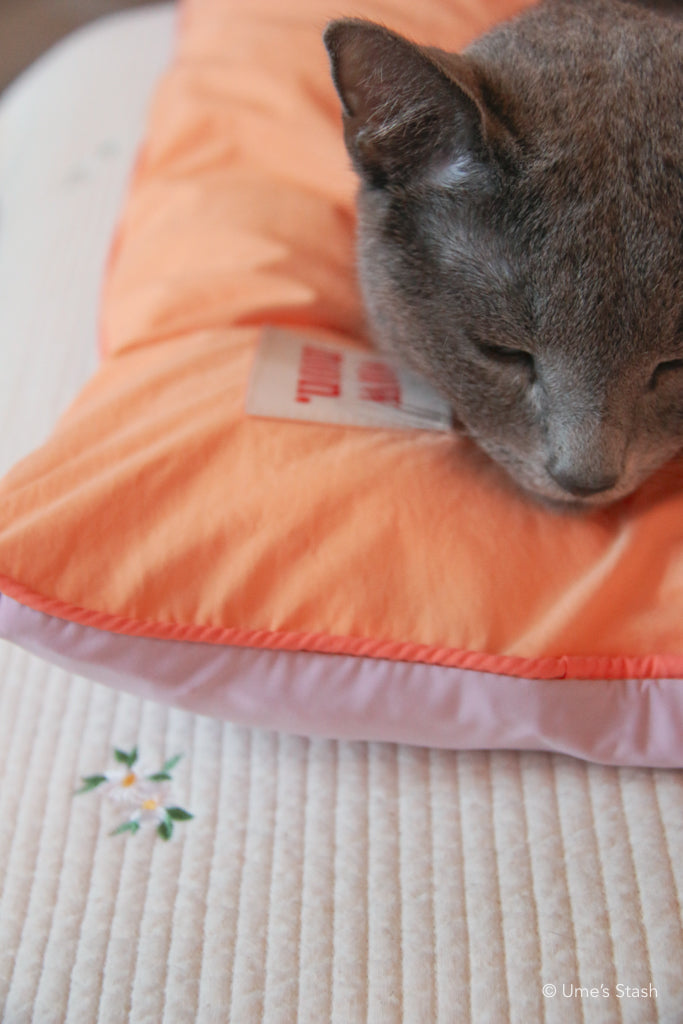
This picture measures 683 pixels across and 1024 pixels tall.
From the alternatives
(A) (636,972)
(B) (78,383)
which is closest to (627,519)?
(A) (636,972)

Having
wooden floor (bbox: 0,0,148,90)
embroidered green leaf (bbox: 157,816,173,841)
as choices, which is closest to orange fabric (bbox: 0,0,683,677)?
embroidered green leaf (bbox: 157,816,173,841)

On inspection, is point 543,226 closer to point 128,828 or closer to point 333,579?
point 333,579

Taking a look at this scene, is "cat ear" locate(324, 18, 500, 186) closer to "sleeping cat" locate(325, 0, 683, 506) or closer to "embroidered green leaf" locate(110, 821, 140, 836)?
"sleeping cat" locate(325, 0, 683, 506)

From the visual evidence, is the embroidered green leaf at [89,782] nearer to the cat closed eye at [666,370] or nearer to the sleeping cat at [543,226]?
the sleeping cat at [543,226]

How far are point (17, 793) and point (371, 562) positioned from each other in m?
0.48

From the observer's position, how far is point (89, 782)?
0.94m

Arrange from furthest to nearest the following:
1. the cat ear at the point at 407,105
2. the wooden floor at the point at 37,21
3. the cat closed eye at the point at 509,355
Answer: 1. the wooden floor at the point at 37,21
2. the cat closed eye at the point at 509,355
3. the cat ear at the point at 407,105

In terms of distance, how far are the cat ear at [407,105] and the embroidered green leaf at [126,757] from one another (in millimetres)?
712

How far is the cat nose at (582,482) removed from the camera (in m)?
0.85

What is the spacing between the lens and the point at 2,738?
0.99m

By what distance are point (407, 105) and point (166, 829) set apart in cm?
78

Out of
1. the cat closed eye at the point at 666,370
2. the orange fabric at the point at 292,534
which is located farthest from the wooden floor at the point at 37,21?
the cat closed eye at the point at 666,370

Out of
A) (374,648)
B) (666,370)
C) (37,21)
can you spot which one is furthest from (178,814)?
(37,21)

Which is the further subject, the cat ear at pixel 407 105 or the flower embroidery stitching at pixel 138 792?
the flower embroidery stitching at pixel 138 792
